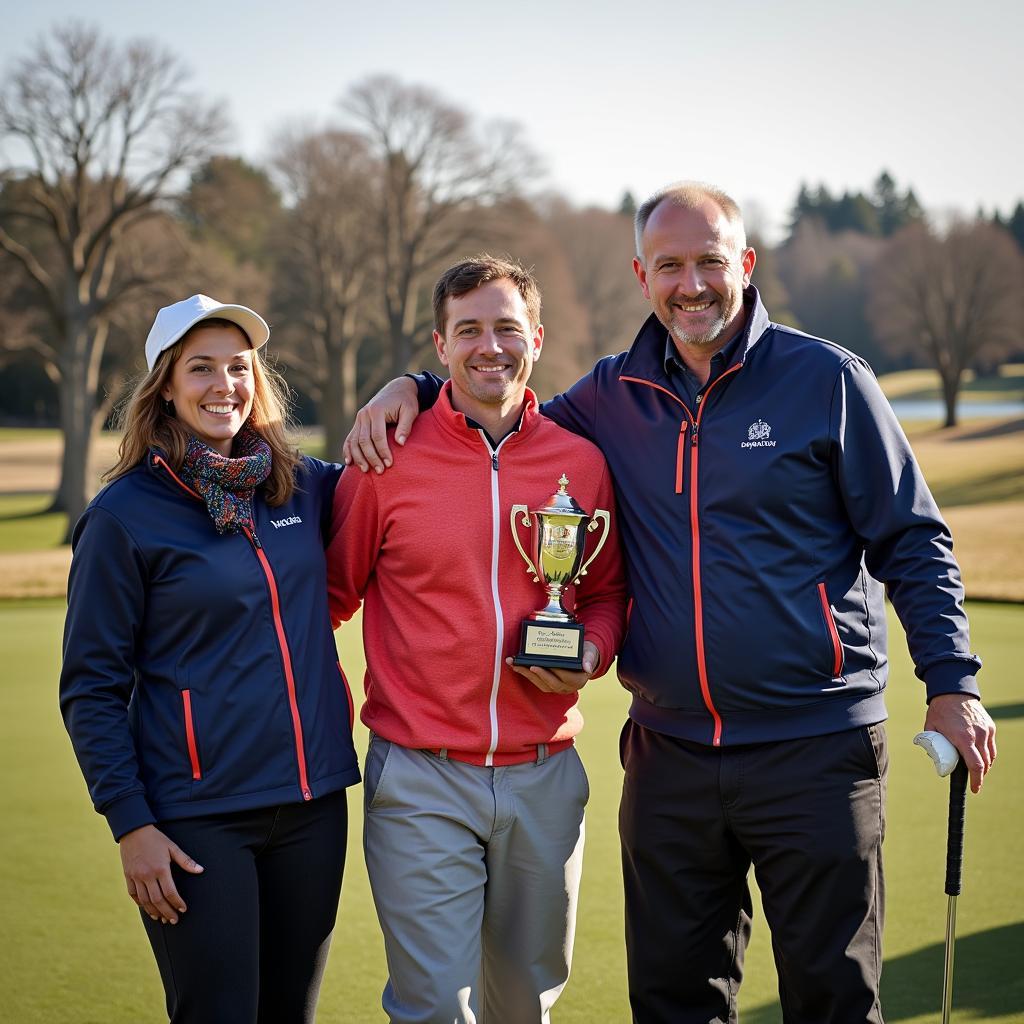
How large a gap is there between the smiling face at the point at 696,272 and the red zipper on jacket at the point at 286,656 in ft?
4.01

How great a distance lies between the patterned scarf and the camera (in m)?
2.89

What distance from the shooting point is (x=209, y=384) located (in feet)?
9.90

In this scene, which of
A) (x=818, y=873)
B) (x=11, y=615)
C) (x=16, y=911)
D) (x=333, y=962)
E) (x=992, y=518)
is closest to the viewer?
(x=818, y=873)

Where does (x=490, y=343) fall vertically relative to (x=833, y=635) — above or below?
above

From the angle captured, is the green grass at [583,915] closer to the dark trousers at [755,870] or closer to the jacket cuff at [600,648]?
the dark trousers at [755,870]

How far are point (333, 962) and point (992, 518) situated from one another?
57.0ft

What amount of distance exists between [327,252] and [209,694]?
118ft

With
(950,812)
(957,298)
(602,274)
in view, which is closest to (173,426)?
(950,812)

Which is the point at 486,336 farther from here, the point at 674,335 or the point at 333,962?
the point at 333,962

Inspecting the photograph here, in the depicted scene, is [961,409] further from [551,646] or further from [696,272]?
[551,646]

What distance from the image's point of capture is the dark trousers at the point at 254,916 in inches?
108

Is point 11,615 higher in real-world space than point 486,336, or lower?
lower

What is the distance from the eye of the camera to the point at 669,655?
10.3 ft

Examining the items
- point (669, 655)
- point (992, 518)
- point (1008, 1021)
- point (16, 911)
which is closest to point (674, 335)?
point (669, 655)
